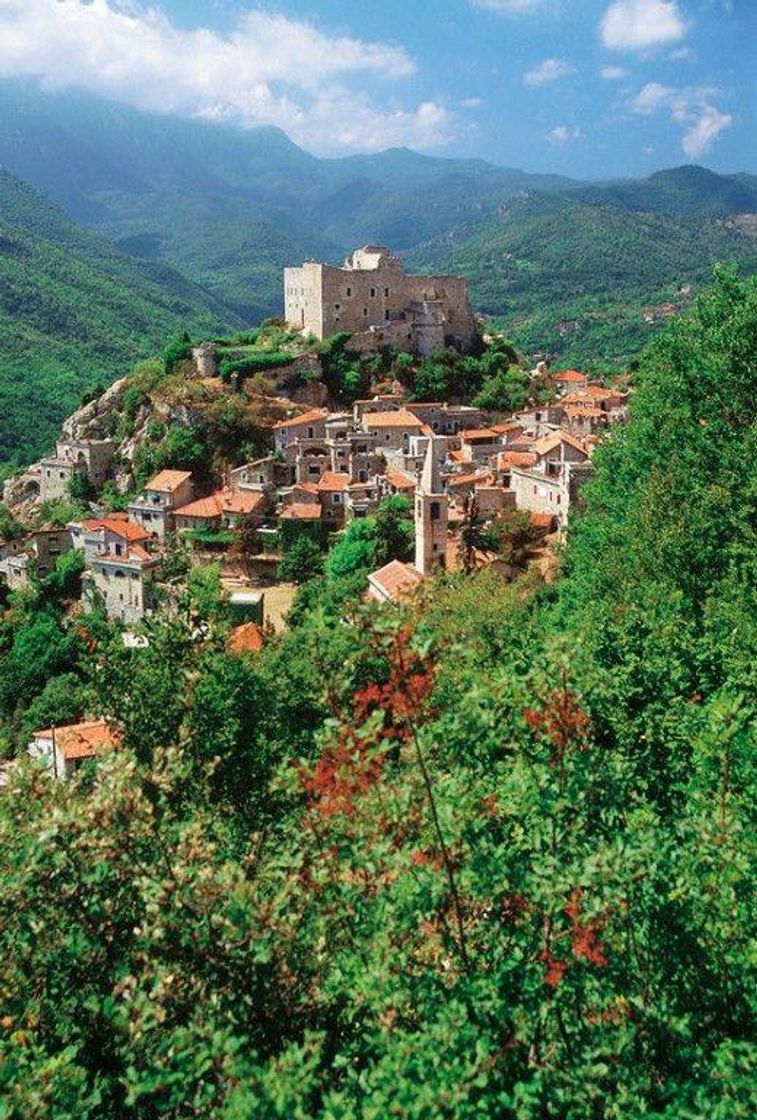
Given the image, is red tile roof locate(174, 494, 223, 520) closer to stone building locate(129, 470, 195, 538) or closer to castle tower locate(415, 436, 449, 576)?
stone building locate(129, 470, 195, 538)

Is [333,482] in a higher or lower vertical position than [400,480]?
lower

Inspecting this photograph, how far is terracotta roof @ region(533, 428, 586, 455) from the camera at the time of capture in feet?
135

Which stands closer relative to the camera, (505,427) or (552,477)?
(552,477)

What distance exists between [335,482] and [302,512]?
2437 millimetres

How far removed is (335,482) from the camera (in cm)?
4475

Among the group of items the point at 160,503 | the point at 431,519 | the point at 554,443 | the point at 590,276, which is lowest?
the point at 160,503

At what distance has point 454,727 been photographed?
6.68m

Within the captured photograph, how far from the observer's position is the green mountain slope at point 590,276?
5162 inches

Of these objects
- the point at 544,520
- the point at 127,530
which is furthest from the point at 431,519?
the point at 127,530

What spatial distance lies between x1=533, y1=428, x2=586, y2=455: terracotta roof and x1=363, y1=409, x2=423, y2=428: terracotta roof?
23.3ft

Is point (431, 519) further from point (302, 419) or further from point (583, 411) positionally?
point (583, 411)

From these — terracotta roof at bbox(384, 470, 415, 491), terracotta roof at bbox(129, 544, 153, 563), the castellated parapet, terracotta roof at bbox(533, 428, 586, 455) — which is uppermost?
the castellated parapet

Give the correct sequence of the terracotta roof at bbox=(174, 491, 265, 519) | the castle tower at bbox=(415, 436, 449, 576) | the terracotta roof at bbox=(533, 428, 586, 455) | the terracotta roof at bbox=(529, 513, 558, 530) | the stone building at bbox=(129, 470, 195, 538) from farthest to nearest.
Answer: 1. the stone building at bbox=(129, 470, 195, 538)
2. the terracotta roof at bbox=(174, 491, 265, 519)
3. the terracotta roof at bbox=(533, 428, 586, 455)
4. the terracotta roof at bbox=(529, 513, 558, 530)
5. the castle tower at bbox=(415, 436, 449, 576)

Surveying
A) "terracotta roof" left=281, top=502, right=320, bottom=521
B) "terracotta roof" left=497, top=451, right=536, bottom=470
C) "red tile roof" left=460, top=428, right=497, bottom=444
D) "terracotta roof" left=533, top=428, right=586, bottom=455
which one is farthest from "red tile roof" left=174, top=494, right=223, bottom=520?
"terracotta roof" left=533, top=428, right=586, bottom=455
